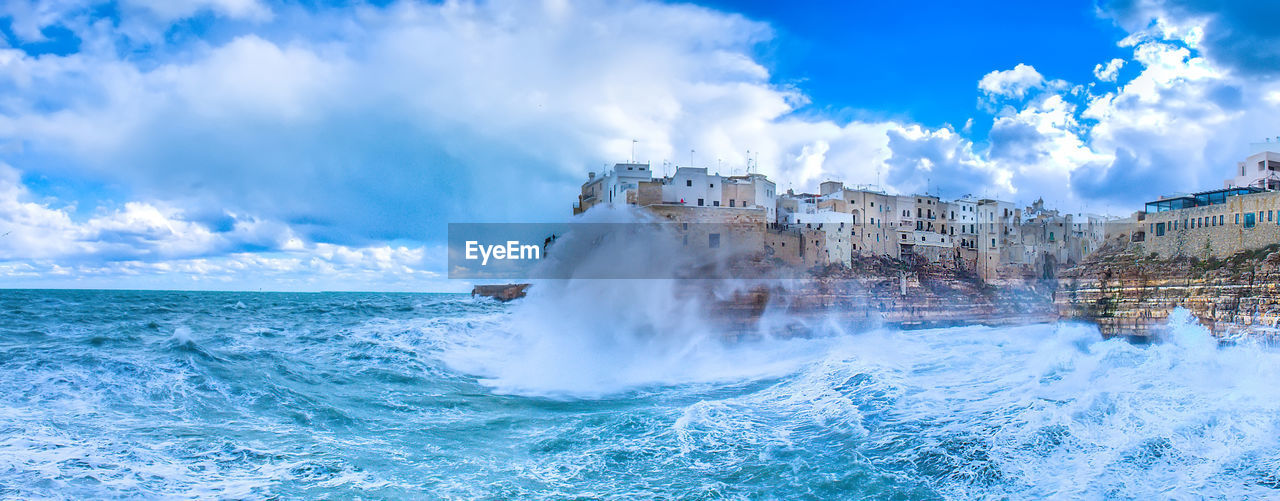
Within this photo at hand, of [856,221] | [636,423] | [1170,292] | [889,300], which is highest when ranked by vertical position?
[856,221]

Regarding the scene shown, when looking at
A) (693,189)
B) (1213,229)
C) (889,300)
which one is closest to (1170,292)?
(1213,229)

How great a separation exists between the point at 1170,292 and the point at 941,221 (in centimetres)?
2507

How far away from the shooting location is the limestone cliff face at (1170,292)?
63.1 feet

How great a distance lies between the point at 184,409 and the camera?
38.3ft

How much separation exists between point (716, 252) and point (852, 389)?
2032 cm

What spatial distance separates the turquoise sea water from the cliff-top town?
817cm

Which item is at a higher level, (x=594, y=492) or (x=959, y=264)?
(x=959, y=264)

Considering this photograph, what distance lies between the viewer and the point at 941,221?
47281 millimetres

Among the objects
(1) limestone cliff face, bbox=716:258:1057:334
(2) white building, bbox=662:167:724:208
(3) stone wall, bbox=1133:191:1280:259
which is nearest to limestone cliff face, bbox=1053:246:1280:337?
(3) stone wall, bbox=1133:191:1280:259

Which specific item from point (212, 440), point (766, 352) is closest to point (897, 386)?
point (766, 352)

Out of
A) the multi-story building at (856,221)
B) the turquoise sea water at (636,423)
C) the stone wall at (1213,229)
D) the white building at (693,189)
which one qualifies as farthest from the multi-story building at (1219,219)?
the white building at (693,189)

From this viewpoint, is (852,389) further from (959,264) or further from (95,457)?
(959,264)

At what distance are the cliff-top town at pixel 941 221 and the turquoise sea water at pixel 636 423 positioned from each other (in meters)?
8.17

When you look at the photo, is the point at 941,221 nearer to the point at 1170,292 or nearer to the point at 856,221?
the point at 856,221
